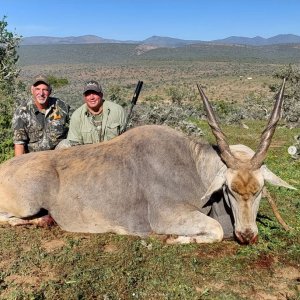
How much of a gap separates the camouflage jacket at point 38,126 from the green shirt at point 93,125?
2.94ft

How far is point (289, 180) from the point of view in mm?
9156

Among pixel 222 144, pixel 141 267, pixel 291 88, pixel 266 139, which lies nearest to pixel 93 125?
pixel 222 144

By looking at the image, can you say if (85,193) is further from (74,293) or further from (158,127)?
(74,293)

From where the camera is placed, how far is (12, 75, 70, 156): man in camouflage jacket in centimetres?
824

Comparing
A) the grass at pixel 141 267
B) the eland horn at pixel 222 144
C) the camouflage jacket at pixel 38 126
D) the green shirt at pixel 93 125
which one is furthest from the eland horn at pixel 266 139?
the camouflage jacket at pixel 38 126

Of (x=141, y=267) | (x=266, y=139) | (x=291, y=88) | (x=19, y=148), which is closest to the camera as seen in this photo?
(x=141, y=267)

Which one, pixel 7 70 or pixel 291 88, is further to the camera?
pixel 291 88

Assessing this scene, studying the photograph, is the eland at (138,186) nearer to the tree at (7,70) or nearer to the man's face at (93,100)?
the man's face at (93,100)

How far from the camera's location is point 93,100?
24.6ft

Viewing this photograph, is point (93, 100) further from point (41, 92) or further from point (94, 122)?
point (41, 92)

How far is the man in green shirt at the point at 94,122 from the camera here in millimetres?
7605

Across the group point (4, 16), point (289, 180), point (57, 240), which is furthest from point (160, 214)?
point (4, 16)

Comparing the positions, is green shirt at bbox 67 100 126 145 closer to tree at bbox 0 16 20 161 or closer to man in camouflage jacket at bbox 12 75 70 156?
man in camouflage jacket at bbox 12 75 70 156

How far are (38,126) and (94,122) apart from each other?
1308 millimetres
